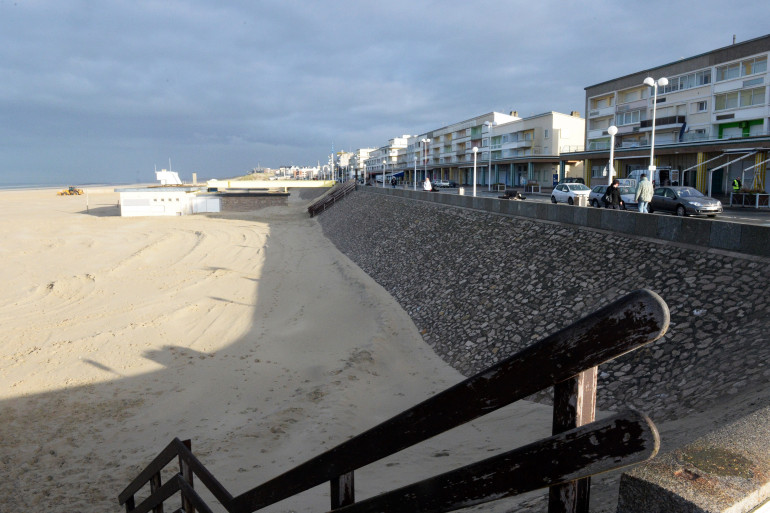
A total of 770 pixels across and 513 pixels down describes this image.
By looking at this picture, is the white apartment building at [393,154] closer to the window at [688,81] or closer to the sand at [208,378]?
the window at [688,81]

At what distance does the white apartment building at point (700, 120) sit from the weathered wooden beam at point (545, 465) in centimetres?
3120

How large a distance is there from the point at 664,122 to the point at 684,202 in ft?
87.5

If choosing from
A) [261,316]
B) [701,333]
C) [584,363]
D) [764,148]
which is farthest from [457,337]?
[764,148]

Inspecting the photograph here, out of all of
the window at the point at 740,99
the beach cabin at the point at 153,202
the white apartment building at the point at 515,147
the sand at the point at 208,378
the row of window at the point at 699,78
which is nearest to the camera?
the sand at the point at 208,378

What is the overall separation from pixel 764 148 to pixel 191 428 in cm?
3360

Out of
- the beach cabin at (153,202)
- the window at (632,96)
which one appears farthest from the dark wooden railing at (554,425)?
the beach cabin at (153,202)

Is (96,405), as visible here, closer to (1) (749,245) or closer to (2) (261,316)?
(2) (261,316)

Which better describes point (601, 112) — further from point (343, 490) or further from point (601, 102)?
point (343, 490)

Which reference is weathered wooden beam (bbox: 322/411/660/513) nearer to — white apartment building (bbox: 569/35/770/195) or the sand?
the sand

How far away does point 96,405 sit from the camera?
10047 millimetres

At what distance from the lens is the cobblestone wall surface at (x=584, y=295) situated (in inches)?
261

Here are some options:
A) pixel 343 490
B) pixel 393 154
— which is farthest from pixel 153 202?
pixel 393 154

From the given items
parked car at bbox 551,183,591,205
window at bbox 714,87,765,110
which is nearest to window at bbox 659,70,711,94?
window at bbox 714,87,765,110

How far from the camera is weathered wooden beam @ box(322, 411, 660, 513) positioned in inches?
51.7
